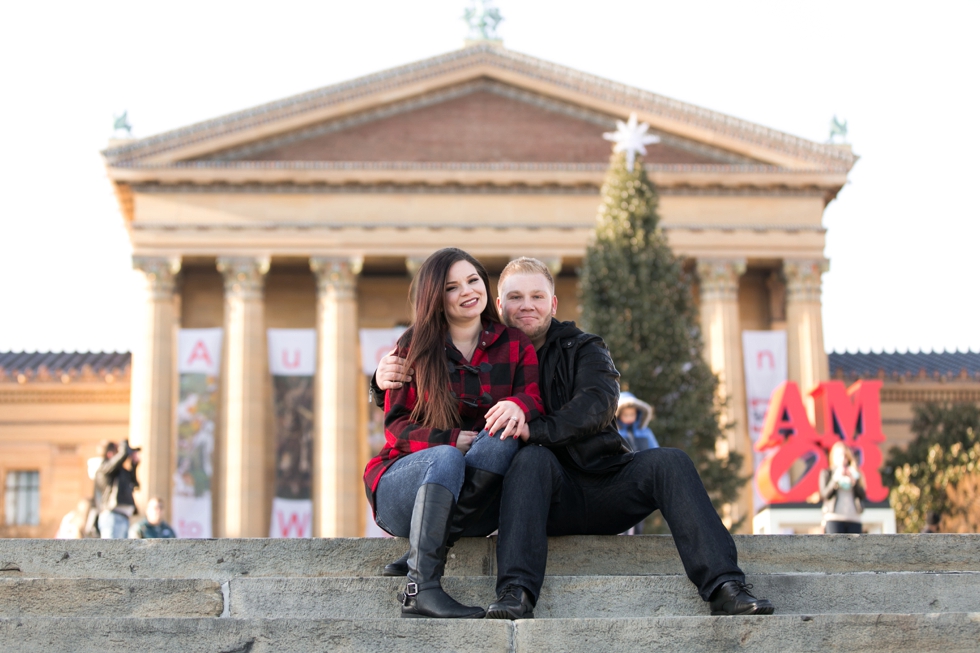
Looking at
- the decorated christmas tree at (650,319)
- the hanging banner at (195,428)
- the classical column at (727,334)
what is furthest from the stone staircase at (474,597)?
the classical column at (727,334)

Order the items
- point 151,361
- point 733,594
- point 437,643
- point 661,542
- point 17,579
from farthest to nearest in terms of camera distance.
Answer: point 151,361
point 661,542
point 17,579
point 733,594
point 437,643

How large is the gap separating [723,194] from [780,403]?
10.4 metres

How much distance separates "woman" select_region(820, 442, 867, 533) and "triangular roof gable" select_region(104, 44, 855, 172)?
77.4 ft

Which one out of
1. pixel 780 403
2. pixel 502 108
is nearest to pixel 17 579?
pixel 780 403

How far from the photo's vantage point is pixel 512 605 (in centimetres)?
589

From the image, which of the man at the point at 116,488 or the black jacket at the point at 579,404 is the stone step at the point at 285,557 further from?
the man at the point at 116,488

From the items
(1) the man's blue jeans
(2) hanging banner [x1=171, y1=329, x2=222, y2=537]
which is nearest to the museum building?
(2) hanging banner [x1=171, y1=329, x2=222, y2=537]

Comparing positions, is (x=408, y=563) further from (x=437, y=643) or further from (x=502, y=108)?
(x=502, y=108)

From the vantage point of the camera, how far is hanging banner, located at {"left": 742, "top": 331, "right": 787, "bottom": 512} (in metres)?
35.6

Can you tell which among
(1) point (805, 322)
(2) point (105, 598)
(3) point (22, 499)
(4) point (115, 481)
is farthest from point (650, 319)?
(3) point (22, 499)

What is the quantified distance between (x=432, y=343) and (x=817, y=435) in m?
23.6

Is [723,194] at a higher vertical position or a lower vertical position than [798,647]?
higher

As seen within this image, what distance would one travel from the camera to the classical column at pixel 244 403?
3631cm

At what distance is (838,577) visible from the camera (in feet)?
21.0
